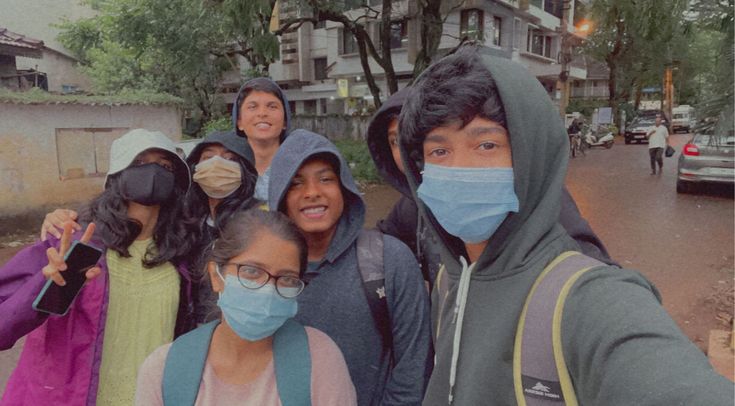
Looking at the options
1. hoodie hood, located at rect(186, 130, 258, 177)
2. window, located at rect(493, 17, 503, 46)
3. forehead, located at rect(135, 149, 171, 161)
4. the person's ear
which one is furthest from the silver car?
window, located at rect(493, 17, 503, 46)

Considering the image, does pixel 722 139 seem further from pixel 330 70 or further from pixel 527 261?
pixel 330 70

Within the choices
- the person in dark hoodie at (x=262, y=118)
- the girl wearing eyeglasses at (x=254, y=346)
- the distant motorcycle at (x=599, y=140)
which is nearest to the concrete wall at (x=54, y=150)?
the person in dark hoodie at (x=262, y=118)

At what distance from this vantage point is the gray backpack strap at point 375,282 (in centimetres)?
193

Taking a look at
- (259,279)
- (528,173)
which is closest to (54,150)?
(259,279)

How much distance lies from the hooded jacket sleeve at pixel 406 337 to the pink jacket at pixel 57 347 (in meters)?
1.16

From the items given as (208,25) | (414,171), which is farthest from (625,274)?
(208,25)

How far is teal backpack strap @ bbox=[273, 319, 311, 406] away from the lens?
5.14 feet

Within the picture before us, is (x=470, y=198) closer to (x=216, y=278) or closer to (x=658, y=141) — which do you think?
(x=216, y=278)

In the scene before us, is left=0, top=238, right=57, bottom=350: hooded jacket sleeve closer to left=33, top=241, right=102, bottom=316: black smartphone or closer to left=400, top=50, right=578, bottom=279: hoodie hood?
left=33, top=241, right=102, bottom=316: black smartphone

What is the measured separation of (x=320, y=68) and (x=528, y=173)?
27750mm

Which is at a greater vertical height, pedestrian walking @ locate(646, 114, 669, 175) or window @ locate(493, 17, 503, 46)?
window @ locate(493, 17, 503, 46)

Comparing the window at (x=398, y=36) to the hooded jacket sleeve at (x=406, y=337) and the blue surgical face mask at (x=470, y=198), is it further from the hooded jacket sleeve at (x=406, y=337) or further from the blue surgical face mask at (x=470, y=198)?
the blue surgical face mask at (x=470, y=198)

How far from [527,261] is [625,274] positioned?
21cm

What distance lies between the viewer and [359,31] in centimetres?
1270
